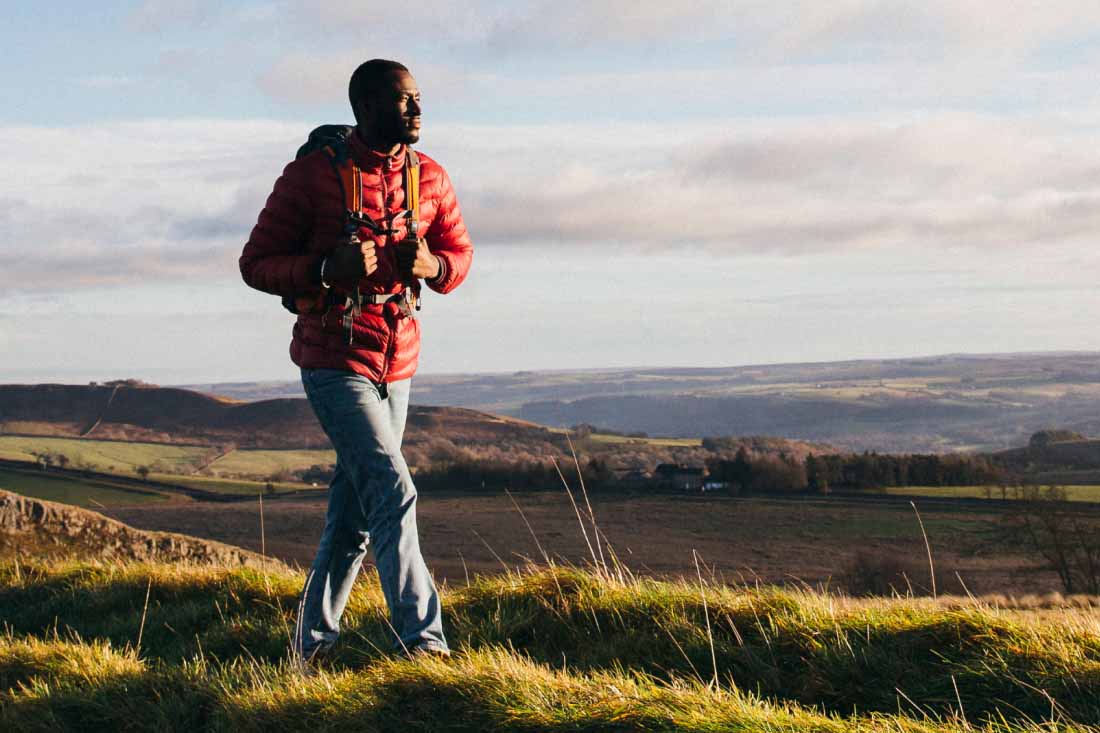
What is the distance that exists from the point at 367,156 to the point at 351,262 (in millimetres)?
688

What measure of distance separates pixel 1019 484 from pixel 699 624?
38398 mm

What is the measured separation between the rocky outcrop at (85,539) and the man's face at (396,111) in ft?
20.1

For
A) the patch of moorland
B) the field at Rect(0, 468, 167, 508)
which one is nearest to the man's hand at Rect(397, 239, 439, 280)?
the patch of moorland

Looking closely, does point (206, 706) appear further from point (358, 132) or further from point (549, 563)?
point (358, 132)

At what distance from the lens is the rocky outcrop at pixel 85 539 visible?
10062 millimetres

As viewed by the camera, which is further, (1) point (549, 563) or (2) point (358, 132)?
(1) point (549, 563)

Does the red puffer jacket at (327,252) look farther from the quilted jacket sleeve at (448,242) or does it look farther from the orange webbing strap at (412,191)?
the quilted jacket sleeve at (448,242)

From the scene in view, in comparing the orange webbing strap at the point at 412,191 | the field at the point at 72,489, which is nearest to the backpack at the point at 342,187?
the orange webbing strap at the point at 412,191

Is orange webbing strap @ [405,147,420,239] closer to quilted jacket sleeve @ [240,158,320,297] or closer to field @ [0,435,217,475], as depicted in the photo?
quilted jacket sleeve @ [240,158,320,297]

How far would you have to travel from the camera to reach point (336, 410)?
494 centimetres

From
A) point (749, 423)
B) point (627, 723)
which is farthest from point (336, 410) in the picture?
point (749, 423)

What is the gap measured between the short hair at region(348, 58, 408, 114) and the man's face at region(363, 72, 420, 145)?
0.03 metres

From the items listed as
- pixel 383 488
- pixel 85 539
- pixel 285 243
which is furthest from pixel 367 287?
pixel 85 539

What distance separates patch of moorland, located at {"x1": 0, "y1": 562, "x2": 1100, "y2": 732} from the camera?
3.69 m
